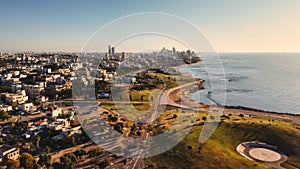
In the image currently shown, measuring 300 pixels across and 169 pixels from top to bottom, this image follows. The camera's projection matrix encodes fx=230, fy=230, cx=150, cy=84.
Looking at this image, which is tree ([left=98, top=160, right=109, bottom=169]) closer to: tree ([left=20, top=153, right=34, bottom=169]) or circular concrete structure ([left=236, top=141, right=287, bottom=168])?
tree ([left=20, top=153, right=34, bottom=169])

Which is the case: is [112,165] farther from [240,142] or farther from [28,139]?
[240,142]

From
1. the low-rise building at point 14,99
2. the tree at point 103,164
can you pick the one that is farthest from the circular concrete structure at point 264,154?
the low-rise building at point 14,99

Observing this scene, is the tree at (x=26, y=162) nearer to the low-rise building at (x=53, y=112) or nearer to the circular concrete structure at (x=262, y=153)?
the low-rise building at (x=53, y=112)

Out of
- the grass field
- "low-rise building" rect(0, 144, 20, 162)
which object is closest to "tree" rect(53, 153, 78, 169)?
"low-rise building" rect(0, 144, 20, 162)

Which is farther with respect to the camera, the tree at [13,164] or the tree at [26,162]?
the tree at [26,162]

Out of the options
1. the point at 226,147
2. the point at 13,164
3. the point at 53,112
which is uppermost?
the point at 53,112

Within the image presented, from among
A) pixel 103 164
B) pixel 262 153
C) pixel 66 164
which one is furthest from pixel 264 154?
pixel 66 164

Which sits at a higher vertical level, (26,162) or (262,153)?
(26,162)

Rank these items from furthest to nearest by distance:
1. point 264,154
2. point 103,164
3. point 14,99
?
point 14,99 → point 264,154 → point 103,164

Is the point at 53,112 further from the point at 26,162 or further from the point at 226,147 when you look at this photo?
the point at 226,147
